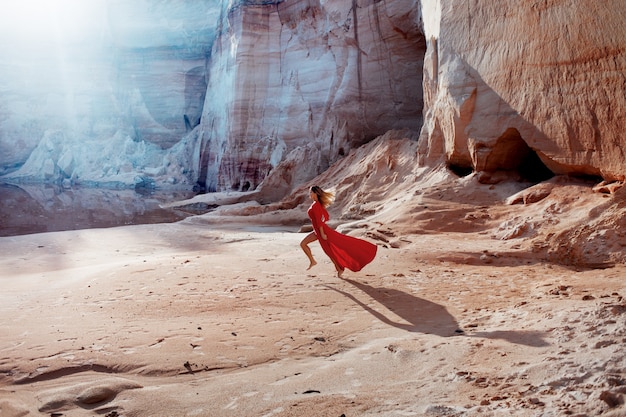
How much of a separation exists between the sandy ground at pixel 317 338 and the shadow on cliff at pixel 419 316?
0.02m

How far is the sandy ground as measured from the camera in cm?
249

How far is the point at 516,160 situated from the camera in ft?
28.5

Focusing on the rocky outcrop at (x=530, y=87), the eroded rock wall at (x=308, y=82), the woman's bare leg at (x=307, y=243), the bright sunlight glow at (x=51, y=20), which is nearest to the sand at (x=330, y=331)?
the woman's bare leg at (x=307, y=243)

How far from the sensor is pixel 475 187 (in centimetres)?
863

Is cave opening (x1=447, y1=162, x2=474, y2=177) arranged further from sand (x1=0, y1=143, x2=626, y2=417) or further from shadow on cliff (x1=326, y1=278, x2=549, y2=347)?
shadow on cliff (x1=326, y1=278, x2=549, y2=347)

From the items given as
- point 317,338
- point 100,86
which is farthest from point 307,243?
point 100,86

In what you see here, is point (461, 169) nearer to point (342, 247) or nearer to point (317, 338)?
point (342, 247)

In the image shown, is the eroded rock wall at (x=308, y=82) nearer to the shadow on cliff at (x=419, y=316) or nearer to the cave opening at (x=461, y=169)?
the cave opening at (x=461, y=169)

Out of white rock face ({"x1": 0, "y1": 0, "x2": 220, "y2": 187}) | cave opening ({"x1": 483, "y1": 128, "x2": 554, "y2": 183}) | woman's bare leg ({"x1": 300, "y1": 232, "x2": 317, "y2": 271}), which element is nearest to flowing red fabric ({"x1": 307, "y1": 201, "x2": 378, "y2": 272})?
woman's bare leg ({"x1": 300, "y1": 232, "x2": 317, "y2": 271})

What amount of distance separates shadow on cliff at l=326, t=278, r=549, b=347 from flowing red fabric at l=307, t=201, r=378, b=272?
214 millimetres

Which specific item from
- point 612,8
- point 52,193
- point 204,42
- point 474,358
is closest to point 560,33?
point 612,8

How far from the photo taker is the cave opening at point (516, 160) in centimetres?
840

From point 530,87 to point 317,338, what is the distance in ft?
19.0

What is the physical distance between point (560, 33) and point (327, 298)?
5.12 meters
